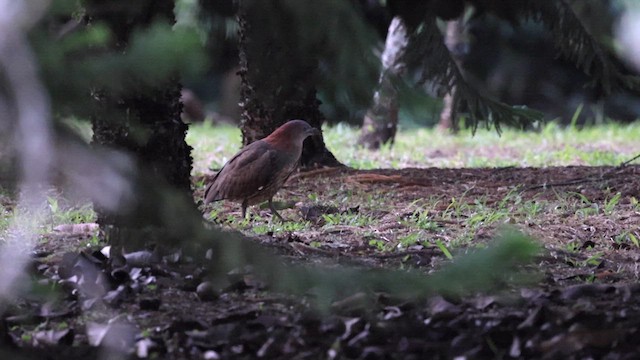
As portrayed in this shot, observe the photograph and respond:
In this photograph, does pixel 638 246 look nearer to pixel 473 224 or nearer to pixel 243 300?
pixel 473 224

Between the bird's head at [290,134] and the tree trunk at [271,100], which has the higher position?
the tree trunk at [271,100]

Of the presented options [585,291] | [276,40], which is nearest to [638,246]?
[585,291]

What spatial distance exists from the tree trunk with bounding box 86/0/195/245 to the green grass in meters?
A: 3.01

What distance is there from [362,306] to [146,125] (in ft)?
4.29

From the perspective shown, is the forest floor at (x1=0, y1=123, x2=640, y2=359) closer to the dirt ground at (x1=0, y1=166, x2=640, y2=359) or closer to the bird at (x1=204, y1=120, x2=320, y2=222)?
the dirt ground at (x1=0, y1=166, x2=640, y2=359)

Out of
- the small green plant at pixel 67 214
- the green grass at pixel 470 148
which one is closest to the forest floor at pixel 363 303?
the small green plant at pixel 67 214

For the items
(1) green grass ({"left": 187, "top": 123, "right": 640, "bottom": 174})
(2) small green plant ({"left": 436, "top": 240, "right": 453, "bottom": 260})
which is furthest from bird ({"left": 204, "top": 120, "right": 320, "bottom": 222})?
(1) green grass ({"left": 187, "top": 123, "right": 640, "bottom": 174})

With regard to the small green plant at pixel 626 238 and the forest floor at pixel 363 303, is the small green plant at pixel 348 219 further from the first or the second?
the small green plant at pixel 626 238

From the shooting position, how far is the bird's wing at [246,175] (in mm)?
5250

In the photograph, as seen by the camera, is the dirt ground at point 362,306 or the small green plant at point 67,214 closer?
the dirt ground at point 362,306

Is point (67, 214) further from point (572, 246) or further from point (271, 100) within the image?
point (572, 246)

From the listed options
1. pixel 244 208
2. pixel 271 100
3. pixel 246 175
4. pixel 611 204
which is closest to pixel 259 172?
pixel 246 175

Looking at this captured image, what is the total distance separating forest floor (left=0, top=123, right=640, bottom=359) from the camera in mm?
2979

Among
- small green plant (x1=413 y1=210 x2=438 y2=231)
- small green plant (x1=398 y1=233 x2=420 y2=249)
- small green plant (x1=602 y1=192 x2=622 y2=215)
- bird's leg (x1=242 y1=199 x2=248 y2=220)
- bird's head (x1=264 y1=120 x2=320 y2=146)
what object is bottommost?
small green plant (x1=602 y1=192 x2=622 y2=215)
